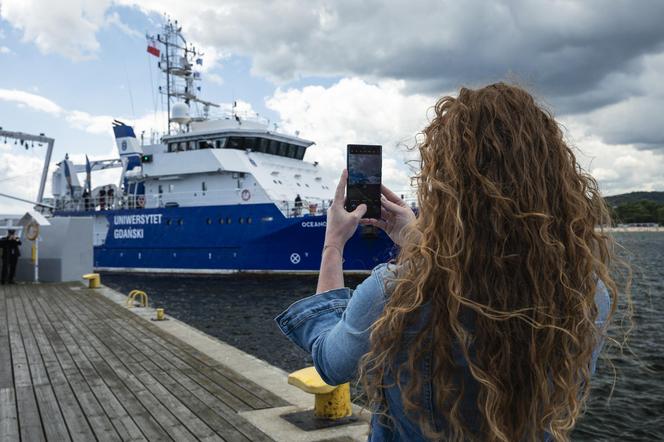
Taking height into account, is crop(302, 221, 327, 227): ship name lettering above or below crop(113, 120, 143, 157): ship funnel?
below

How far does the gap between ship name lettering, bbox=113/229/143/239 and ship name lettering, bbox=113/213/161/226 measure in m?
0.36

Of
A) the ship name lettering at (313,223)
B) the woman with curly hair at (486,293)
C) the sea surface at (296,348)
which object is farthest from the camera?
the ship name lettering at (313,223)

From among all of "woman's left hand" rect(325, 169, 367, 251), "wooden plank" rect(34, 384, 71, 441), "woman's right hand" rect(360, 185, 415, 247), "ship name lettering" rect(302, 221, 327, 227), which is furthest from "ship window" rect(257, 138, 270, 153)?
"woman's left hand" rect(325, 169, 367, 251)

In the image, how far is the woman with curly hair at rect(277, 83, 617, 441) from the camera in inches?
43.0

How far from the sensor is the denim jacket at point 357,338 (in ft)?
3.78

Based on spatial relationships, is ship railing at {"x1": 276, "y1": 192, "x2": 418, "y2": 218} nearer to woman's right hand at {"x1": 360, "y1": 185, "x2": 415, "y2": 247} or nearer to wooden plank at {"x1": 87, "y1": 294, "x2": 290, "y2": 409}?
wooden plank at {"x1": 87, "y1": 294, "x2": 290, "y2": 409}

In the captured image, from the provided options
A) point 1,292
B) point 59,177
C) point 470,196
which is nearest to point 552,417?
point 470,196

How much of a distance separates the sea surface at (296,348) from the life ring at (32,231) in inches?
147

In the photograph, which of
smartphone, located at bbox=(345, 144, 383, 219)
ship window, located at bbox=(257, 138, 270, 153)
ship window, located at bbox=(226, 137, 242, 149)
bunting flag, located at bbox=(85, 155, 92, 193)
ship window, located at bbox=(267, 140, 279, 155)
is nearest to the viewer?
smartphone, located at bbox=(345, 144, 383, 219)

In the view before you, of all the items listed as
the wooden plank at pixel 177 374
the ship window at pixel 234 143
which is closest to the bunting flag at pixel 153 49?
the ship window at pixel 234 143

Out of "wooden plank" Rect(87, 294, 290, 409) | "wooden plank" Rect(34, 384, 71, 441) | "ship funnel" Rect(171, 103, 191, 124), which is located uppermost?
"ship funnel" Rect(171, 103, 191, 124)

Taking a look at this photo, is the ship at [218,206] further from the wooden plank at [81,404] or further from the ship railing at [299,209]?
the wooden plank at [81,404]

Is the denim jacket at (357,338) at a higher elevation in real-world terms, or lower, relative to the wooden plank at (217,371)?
higher

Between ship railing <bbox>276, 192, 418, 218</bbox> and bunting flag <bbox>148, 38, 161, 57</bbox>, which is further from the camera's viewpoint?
bunting flag <bbox>148, 38, 161, 57</bbox>
